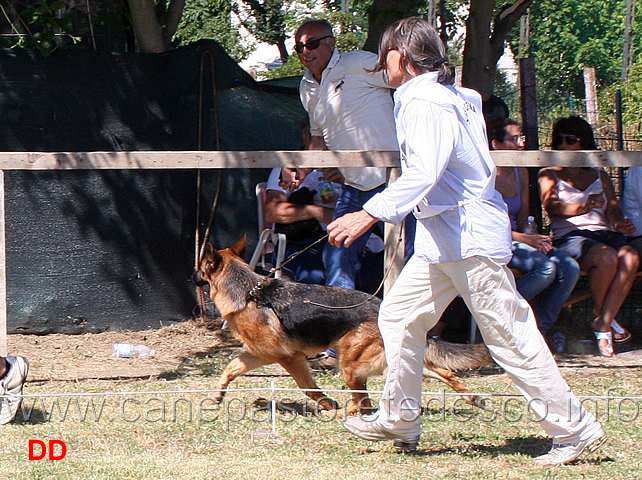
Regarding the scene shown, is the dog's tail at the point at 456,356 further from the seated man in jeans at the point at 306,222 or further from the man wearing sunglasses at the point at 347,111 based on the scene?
the seated man in jeans at the point at 306,222

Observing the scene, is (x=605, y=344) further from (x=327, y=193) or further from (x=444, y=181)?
(x=444, y=181)

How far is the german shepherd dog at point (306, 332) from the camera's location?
5.11 m

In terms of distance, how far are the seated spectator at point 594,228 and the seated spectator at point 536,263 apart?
25cm

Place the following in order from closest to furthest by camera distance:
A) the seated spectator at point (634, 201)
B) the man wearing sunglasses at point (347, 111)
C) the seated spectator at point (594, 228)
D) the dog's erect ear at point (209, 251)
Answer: the dog's erect ear at point (209, 251) < the man wearing sunglasses at point (347, 111) < the seated spectator at point (594, 228) < the seated spectator at point (634, 201)

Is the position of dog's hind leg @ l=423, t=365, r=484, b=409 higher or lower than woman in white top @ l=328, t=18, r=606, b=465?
lower

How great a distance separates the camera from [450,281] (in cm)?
404

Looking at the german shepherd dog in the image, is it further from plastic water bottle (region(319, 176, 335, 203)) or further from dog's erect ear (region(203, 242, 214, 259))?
plastic water bottle (region(319, 176, 335, 203))

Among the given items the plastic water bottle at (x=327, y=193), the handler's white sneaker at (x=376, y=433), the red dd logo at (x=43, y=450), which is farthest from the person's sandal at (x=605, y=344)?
the red dd logo at (x=43, y=450)

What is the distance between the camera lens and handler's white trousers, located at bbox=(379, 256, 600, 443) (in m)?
3.90

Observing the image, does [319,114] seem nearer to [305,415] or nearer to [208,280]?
[208,280]

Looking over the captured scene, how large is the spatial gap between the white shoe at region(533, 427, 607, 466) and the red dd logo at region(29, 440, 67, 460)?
2307 mm

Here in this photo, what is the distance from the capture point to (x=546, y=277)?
21.6 feet

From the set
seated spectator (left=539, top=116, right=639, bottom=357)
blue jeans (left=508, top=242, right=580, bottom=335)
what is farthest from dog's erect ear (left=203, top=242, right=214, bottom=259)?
seated spectator (left=539, top=116, right=639, bottom=357)

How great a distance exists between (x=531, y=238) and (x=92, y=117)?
363cm
